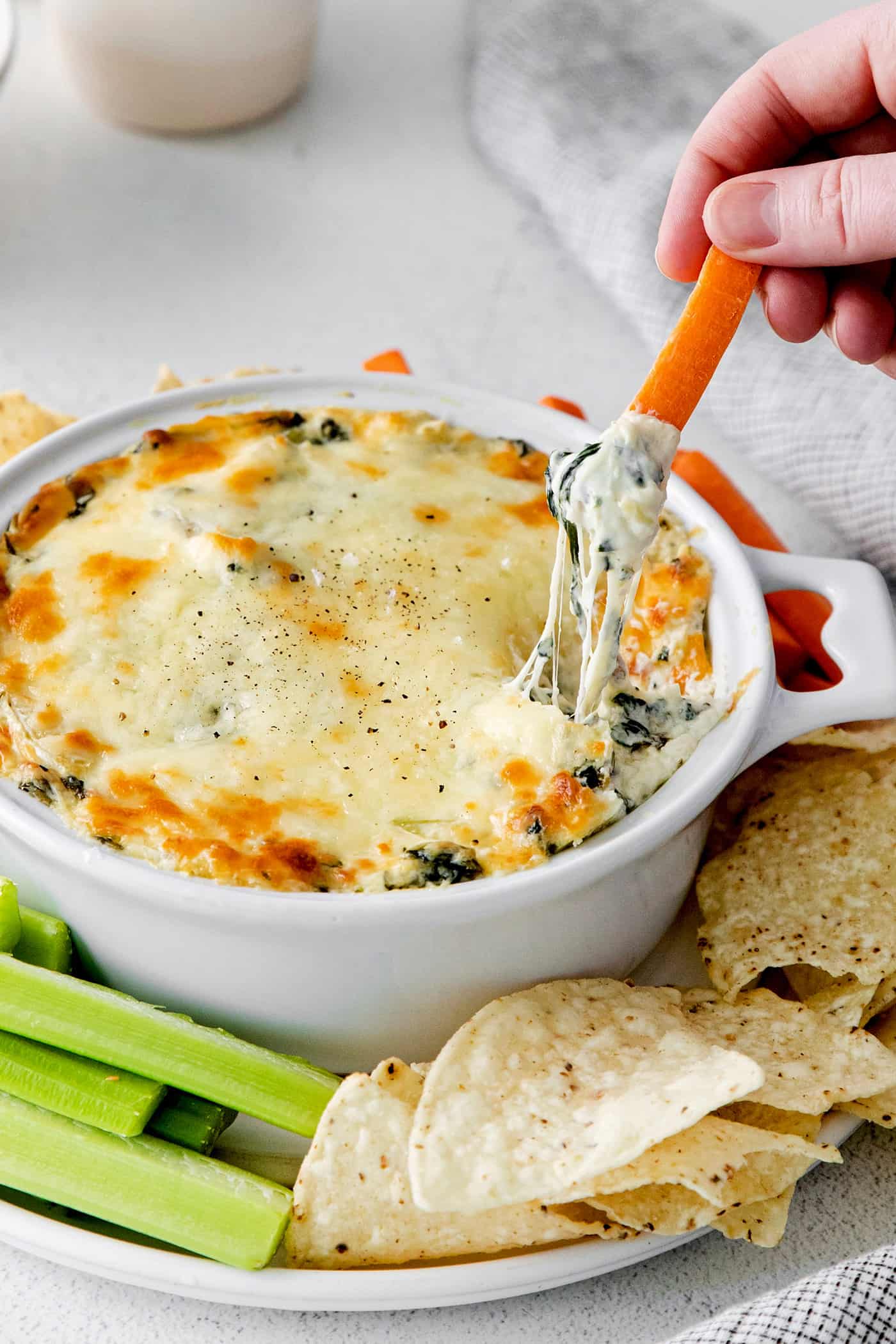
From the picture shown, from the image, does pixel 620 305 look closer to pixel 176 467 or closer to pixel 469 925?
pixel 176 467

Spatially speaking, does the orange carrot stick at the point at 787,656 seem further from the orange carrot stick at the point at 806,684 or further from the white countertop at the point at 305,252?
the white countertop at the point at 305,252

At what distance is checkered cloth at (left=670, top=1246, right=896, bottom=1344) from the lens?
198cm

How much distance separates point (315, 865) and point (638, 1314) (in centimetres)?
81

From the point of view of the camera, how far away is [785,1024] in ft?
7.79

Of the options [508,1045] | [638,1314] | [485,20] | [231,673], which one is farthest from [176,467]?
[485,20]

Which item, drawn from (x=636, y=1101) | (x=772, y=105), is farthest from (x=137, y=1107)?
(x=772, y=105)

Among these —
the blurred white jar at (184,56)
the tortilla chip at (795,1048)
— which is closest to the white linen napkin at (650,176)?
the blurred white jar at (184,56)

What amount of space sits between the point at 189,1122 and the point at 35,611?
866 millimetres

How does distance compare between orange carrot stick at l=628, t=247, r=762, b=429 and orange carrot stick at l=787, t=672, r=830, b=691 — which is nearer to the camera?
orange carrot stick at l=628, t=247, r=762, b=429

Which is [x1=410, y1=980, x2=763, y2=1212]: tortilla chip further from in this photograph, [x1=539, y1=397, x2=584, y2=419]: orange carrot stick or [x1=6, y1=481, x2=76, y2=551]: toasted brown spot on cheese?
[x1=539, y1=397, x2=584, y2=419]: orange carrot stick

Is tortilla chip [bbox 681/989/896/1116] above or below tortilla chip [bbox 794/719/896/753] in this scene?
below

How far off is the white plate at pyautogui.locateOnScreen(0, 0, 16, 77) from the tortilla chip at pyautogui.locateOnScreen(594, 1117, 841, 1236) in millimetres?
3479

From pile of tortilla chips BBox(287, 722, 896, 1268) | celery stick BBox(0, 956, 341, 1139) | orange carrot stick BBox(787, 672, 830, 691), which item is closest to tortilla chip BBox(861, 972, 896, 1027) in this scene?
pile of tortilla chips BBox(287, 722, 896, 1268)

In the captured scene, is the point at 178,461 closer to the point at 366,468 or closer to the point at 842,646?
the point at 366,468
